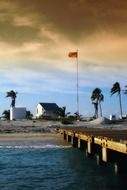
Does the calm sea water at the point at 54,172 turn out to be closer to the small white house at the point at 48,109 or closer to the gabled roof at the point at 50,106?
the small white house at the point at 48,109

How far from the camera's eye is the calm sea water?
886 inches

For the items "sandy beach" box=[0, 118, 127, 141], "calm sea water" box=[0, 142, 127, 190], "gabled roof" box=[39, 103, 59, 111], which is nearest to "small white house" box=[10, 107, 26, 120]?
"gabled roof" box=[39, 103, 59, 111]

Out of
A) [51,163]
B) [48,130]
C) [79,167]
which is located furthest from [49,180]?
[48,130]

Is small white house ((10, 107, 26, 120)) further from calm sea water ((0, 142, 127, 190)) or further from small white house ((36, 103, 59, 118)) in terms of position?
calm sea water ((0, 142, 127, 190))

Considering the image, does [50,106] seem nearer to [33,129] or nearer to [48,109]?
[48,109]

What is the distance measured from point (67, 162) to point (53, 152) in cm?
797

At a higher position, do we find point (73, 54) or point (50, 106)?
point (73, 54)

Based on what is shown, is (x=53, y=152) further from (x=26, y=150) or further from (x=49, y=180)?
(x=49, y=180)

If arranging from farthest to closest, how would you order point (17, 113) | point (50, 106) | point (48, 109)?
point (50, 106), point (48, 109), point (17, 113)

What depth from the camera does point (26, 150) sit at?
43688mm

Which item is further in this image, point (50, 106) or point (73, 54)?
point (50, 106)

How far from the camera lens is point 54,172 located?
28.0 m

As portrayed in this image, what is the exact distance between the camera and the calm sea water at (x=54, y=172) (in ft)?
73.9

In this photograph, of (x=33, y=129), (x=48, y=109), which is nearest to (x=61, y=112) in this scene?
(x=48, y=109)
